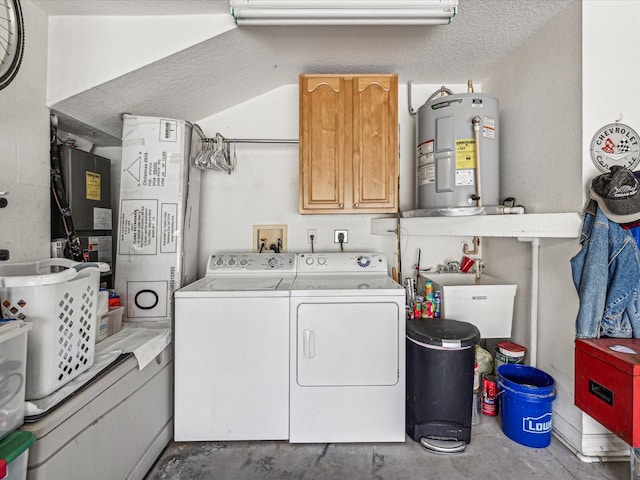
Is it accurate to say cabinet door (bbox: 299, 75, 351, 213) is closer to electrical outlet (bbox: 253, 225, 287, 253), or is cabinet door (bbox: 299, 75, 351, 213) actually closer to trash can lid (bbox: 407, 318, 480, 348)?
electrical outlet (bbox: 253, 225, 287, 253)

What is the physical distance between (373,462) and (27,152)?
2.37 meters

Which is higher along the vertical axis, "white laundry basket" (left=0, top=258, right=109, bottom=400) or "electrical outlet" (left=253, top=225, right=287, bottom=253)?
"electrical outlet" (left=253, top=225, right=287, bottom=253)

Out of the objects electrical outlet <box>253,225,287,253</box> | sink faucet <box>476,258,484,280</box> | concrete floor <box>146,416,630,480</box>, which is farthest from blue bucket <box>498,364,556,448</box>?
electrical outlet <box>253,225,287,253</box>

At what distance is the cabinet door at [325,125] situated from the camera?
7.06 feet

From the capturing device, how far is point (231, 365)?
1.74 metres

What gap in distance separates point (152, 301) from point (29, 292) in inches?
34.2

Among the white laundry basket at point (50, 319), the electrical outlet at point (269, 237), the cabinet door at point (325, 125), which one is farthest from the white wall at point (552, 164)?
the white laundry basket at point (50, 319)

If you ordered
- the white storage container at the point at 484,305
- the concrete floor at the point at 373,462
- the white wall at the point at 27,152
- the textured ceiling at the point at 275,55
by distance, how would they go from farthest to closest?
1. the white storage container at the point at 484,305
2. the textured ceiling at the point at 275,55
3. the concrete floor at the point at 373,462
4. the white wall at the point at 27,152

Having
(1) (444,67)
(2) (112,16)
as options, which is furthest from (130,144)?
(1) (444,67)

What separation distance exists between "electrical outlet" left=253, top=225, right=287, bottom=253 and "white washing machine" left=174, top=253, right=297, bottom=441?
2.62 ft

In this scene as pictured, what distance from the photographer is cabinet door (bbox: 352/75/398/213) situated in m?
2.15

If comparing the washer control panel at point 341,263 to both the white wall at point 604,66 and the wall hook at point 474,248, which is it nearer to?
the wall hook at point 474,248

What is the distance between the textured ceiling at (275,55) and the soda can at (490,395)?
2192 millimetres

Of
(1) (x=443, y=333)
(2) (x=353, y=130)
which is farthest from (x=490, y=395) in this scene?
(2) (x=353, y=130)
